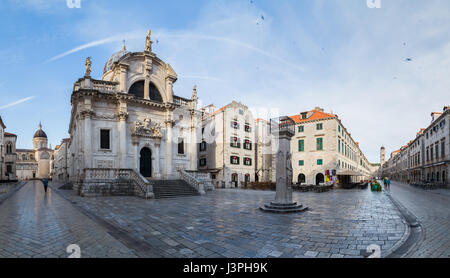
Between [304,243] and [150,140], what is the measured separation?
20.7m

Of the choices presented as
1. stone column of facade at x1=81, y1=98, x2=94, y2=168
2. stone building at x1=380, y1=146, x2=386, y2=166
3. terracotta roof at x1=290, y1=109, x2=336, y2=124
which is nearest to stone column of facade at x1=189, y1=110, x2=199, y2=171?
stone column of facade at x1=81, y1=98, x2=94, y2=168

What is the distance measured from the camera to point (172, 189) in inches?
758

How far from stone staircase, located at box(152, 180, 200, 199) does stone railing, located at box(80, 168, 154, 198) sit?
1030 millimetres

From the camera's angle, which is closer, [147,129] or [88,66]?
[88,66]

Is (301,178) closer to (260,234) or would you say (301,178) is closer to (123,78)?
(123,78)

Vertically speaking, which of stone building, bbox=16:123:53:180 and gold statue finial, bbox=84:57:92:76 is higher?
gold statue finial, bbox=84:57:92:76

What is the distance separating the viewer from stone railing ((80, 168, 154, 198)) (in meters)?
17.0

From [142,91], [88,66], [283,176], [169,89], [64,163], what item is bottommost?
[64,163]

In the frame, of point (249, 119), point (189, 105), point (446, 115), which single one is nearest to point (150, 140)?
point (189, 105)

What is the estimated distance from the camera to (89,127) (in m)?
20.6

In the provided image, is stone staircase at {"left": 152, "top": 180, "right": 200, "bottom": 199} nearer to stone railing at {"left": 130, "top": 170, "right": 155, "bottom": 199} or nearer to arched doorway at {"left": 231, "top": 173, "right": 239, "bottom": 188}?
stone railing at {"left": 130, "top": 170, "right": 155, "bottom": 199}

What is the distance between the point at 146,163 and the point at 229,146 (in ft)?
46.5

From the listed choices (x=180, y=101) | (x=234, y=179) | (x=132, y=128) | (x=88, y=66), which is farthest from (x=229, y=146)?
(x=88, y=66)

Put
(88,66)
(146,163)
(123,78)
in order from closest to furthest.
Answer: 1. (88,66)
2. (123,78)
3. (146,163)
